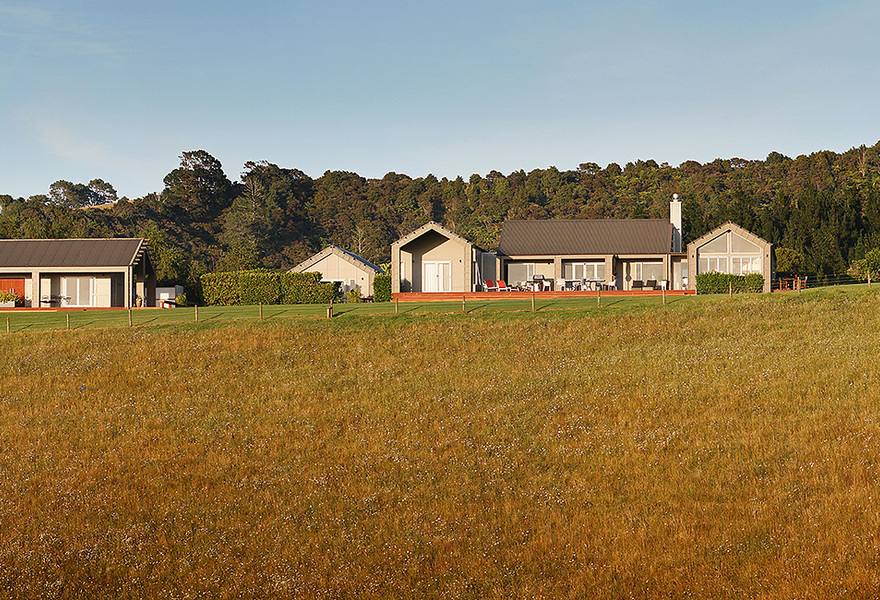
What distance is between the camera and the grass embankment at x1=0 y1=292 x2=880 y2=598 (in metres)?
12.4

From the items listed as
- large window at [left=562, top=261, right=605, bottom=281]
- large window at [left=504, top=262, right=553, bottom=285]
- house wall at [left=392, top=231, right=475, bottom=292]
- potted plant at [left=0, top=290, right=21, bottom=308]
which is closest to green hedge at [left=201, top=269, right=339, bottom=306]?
house wall at [left=392, top=231, right=475, bottom=292]

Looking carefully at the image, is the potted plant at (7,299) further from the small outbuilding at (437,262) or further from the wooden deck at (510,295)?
the small outbuilding at (437,262)

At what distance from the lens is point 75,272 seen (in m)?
48.5

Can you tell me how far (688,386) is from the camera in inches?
824

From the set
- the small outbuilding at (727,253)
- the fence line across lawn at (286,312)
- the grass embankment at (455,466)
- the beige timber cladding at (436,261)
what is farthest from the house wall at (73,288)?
the small outbuilding at (727,253)

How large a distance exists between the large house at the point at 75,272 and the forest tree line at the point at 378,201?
3663cm

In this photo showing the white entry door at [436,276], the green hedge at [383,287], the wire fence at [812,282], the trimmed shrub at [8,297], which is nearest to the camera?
the trimmed shrub at [8,297]

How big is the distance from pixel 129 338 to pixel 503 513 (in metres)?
20.8

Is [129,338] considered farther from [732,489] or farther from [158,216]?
[158,216]

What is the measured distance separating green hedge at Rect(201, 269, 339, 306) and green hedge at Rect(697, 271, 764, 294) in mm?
22081

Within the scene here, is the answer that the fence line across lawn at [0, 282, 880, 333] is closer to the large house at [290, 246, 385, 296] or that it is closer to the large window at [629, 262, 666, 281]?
the large window at [629, 262, 666, 281]

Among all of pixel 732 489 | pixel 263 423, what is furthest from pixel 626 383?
pixel 263 423

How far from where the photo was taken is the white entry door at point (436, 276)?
163ft

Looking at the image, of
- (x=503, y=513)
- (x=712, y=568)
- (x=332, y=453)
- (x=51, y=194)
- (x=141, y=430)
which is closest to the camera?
(x=712, y=568)
